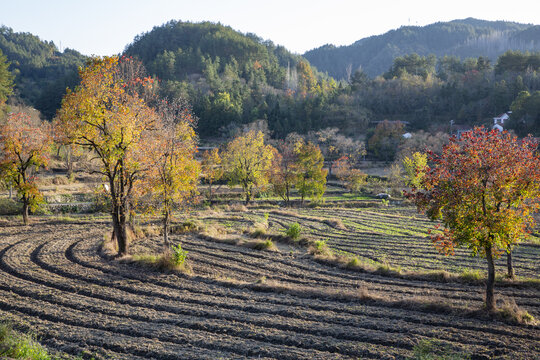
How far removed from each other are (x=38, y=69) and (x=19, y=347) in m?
149

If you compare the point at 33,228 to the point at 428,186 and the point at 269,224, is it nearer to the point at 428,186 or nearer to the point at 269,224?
the point at 269,224

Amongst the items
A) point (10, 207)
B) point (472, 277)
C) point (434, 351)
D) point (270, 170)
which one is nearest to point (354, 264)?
point (472, 277)

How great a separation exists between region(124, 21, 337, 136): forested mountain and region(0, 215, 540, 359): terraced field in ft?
253

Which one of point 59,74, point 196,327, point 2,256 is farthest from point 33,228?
point 59,74

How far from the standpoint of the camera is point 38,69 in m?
132

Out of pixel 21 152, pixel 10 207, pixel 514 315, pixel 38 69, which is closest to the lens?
pixel 514 315

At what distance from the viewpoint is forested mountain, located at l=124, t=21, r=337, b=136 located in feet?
325

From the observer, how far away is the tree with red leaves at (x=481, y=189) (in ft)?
40.7

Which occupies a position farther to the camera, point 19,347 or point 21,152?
point 21,152

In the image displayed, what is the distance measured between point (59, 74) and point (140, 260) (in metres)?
135

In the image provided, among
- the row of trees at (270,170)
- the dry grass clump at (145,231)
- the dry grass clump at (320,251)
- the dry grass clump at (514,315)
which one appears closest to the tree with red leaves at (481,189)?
the dry grass clump at (514,315)

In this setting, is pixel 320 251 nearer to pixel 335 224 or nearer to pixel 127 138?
pixel 127 138

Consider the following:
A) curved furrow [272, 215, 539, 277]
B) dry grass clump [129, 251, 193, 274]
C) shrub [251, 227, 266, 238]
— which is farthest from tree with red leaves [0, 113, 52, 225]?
curved furrow [272, 215, 539, 277]

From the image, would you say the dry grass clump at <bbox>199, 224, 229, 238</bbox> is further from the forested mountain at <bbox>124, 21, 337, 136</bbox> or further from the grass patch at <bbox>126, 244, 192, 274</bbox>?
the forested mountain at <bbox>124, 21, 337, 136</bbox>
